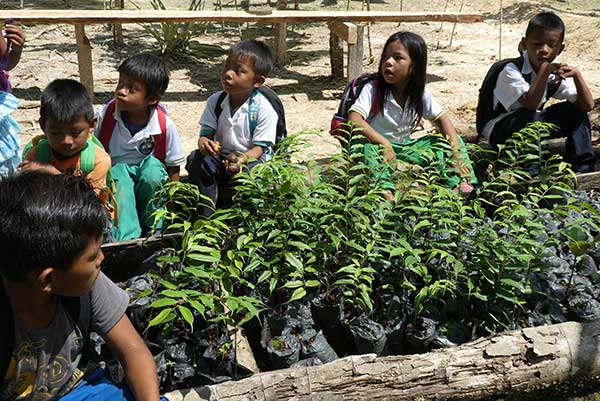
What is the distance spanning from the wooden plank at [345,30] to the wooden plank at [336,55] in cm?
26

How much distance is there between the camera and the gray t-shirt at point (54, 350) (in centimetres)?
225

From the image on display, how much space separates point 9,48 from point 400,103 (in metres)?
2.25

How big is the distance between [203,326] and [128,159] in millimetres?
1480

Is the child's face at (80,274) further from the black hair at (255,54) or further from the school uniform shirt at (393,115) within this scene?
the school uniform shirt at (393,115)

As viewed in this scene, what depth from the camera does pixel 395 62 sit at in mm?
4445

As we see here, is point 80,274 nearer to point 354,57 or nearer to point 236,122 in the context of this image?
point 236,122

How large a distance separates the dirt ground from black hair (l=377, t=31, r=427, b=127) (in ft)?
3.80

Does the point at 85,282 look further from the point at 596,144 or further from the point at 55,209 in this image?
the point at 596,144

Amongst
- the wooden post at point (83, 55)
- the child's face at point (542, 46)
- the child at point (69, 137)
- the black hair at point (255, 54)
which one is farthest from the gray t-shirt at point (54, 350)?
the wooden post at point (83, 55)

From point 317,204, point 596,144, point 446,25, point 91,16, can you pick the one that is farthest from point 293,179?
point 446,25

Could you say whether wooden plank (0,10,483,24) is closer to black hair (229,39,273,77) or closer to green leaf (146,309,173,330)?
black hair (229,39,273,77)

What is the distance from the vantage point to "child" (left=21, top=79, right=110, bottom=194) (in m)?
3.51

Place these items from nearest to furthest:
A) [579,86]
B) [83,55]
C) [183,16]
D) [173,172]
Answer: [173,172], [579,86], [83,55], [183,16]

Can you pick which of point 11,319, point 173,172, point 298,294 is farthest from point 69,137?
point 11,319
